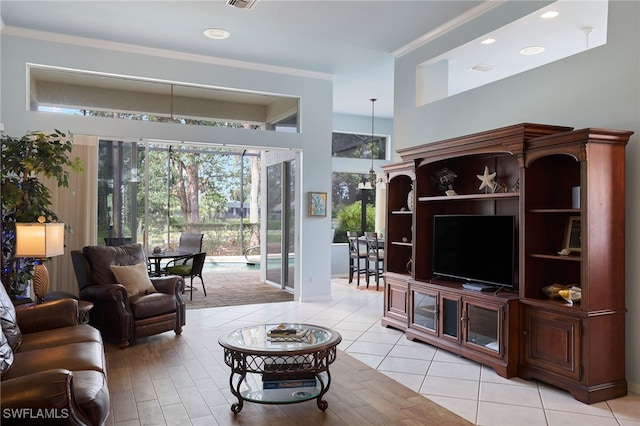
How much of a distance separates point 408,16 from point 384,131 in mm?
5475

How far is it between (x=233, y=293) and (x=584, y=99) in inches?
231

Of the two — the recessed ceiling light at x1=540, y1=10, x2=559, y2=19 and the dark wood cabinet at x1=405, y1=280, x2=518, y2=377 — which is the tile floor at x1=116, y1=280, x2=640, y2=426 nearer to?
the dark wood cabinet at x1=405, y1=280, x2=518, y2=377

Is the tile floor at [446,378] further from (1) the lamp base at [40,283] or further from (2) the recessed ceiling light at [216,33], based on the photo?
(2) the recessed ceiling light at [216,33]

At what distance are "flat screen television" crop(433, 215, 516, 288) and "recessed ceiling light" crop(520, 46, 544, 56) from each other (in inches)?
91.8

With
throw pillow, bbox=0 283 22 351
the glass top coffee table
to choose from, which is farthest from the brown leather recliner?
the glass top coffee table

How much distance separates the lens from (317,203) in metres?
7.23

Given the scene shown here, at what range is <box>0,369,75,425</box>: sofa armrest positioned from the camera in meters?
1.97

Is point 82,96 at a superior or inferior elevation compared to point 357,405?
superior

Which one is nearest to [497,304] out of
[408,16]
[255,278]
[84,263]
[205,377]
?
[205,377]

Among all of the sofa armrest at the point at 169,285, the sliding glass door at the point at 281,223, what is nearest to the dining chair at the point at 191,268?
the sliding glass door at the point at 281,223

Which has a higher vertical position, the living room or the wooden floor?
the living room

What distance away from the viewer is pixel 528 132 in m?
3.88

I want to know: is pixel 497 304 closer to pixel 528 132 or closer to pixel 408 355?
pixel 408 355

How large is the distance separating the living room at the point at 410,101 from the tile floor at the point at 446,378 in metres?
0.63
